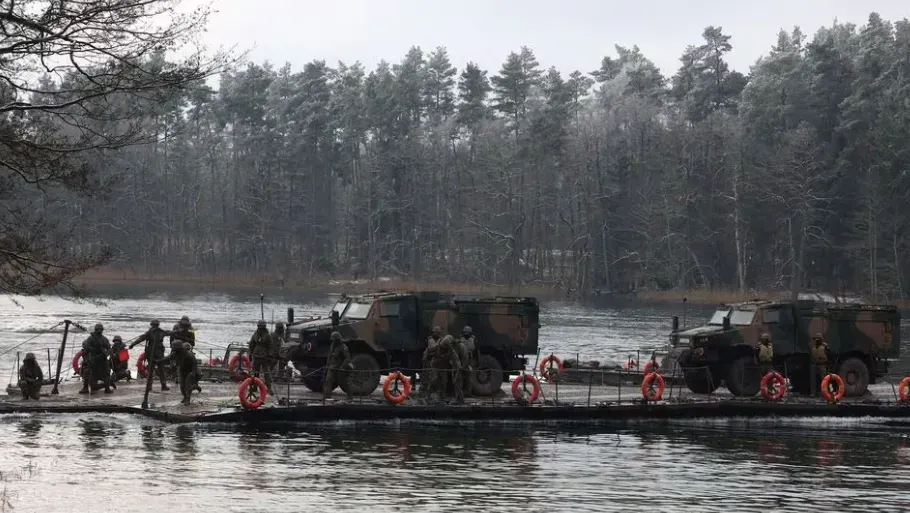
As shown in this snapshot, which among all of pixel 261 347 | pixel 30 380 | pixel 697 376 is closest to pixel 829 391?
pixel 697 376

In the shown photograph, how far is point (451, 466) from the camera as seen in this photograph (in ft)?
73.2

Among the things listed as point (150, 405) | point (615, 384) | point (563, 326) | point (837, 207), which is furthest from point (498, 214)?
point (150, 405)

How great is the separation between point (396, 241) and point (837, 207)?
116 ft

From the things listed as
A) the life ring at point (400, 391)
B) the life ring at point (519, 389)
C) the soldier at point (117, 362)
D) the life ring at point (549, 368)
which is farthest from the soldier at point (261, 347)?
the life ring at point (549, 368)

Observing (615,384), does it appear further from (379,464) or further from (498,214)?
(498,214)

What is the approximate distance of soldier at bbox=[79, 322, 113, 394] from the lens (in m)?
27.5

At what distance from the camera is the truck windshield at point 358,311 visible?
28.2 m

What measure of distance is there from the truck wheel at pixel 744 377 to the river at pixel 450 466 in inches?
47.8

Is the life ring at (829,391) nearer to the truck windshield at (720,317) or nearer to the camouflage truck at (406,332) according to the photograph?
the truck windshield at (720,317)

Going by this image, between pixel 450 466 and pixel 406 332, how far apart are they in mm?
6404

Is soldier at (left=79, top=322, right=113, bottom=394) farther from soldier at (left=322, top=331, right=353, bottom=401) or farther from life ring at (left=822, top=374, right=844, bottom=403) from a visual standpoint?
life ring at (left=822, top=374, right=844, bottom=403)

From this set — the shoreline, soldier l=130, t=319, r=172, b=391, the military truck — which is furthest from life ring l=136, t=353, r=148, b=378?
the shoreline

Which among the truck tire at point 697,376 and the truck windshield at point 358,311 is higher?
the truck windshield at point 358,311

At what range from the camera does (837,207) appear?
3438 inches
